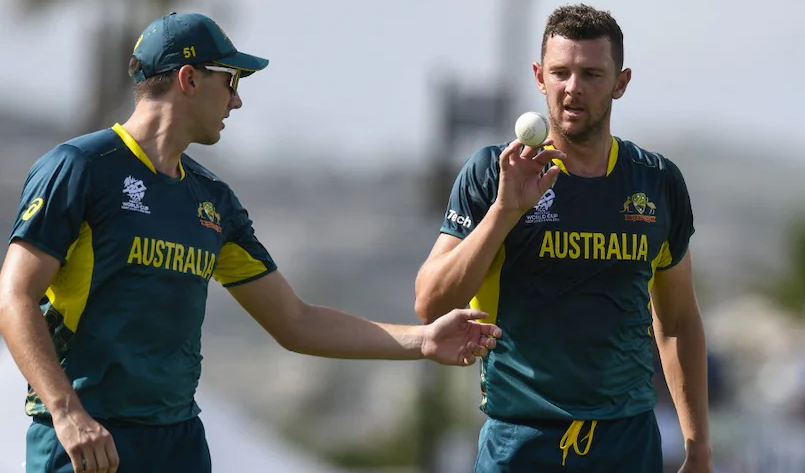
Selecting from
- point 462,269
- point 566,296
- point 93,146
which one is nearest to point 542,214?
point 566,296

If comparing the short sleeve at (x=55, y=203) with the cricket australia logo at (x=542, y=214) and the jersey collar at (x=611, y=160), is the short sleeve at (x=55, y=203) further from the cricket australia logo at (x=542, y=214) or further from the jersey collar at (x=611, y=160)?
the jersey collar at (x=611, y=160)

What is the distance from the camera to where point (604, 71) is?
5785 millimetres

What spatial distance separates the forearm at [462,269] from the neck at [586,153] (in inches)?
20.8

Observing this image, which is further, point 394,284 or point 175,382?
point 394,284

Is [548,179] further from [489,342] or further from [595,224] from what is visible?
[489,342]

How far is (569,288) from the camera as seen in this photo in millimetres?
5754

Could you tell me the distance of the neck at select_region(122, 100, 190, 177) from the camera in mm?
5551

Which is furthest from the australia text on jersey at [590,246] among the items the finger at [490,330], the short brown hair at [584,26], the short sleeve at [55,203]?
the short sleeve at [55,203]

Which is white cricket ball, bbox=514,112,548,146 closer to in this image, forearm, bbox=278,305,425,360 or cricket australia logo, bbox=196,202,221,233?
forearm, bbox=278,305,425,360

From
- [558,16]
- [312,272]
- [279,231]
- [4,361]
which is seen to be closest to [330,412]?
[312,272]

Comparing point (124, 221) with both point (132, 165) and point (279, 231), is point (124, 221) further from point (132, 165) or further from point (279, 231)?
point (279, 231)

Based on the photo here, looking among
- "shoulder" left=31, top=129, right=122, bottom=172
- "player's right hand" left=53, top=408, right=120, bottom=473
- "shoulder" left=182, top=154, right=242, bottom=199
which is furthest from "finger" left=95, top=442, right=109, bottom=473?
"shoulder" left=182, top=154, right=242, bottom=199

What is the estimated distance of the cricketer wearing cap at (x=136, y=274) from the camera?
5070 mm

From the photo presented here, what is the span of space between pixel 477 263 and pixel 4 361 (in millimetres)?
3481
